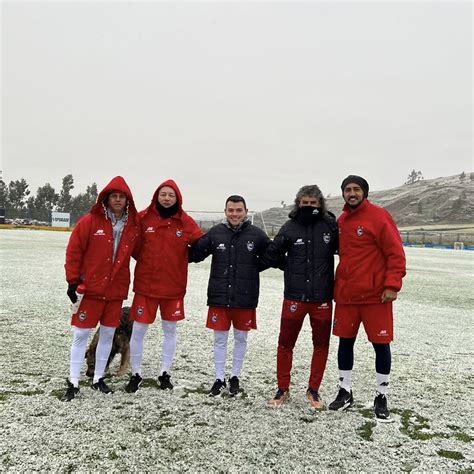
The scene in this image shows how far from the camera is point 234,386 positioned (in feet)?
14.9

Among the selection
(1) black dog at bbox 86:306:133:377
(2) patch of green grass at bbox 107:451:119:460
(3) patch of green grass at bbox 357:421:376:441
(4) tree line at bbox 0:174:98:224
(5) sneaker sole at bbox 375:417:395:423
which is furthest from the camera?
(4) tree line at bbox 0:174:98:224

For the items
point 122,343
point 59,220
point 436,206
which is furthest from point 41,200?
point 436,206

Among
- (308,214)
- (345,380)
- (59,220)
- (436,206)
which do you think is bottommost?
(345,380)

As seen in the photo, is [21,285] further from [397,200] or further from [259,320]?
[397,200]

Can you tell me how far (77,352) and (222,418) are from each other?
1.73 metres

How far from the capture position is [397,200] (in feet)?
575

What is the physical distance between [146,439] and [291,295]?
1973 mm

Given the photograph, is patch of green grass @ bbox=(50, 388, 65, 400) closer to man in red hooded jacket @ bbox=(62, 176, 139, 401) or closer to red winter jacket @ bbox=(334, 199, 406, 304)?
man in red hooded jacket @ bbox=(62, 176, 139, 401)

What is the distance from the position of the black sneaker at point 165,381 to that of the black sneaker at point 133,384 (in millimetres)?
230

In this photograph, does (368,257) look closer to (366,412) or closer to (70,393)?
(366,412)

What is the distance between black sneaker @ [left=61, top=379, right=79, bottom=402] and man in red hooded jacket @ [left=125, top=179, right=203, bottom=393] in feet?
2.02

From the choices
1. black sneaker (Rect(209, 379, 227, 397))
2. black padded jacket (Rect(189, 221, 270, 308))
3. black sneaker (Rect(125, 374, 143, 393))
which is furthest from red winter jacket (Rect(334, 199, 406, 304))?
black sneaker (Rect(125, 374, 143, 393))

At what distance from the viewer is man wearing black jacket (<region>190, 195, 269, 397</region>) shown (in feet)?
15.0

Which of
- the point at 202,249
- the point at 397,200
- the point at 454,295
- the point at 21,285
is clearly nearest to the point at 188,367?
the point at 202,249
